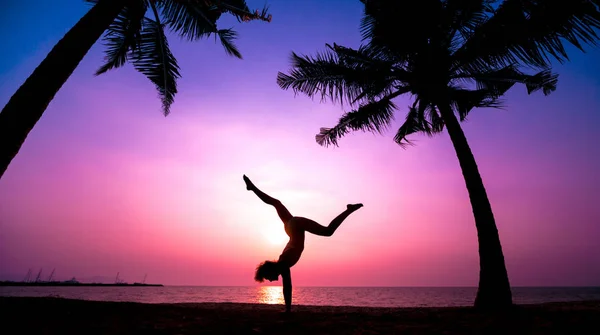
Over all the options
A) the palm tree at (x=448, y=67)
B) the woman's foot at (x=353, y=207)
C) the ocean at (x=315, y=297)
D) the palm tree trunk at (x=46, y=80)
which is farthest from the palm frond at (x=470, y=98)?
the ocean at (x=315, y=297)

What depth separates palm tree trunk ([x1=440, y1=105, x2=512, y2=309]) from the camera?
6.30 m

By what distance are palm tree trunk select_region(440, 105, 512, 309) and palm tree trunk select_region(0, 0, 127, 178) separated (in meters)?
7.54

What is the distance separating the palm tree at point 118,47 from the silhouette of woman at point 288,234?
138 inches

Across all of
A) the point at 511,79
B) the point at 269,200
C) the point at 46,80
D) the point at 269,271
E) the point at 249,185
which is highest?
the point at 511,79

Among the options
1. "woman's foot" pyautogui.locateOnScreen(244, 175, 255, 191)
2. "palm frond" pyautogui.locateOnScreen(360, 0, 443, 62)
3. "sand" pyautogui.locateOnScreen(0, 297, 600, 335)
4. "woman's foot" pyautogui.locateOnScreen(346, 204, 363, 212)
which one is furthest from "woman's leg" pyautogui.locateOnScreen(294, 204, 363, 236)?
"palm frond" pyautogui.locateOnScreen(360, 0, 443, 62)

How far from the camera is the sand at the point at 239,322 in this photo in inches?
143

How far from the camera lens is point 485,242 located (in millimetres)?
6664

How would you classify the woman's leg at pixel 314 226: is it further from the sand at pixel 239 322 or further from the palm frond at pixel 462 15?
the palm frond at pixel 462 15

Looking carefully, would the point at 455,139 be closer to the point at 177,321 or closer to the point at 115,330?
the point at 177,321

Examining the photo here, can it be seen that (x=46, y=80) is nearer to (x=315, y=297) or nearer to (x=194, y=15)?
(x=194, y=15)

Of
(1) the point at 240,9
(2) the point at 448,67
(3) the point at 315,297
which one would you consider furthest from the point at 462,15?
(3) the point at 315,297

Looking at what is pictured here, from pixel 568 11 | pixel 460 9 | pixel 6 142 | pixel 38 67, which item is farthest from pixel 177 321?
pixel 460 9

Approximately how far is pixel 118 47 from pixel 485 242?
984 cm

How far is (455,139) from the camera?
24.8ft
